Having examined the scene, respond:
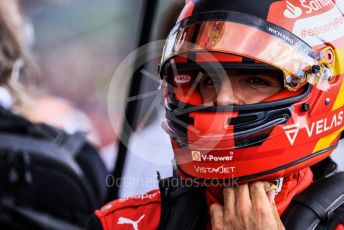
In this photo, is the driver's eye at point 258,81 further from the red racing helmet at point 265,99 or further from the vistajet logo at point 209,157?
the vistajet logo at point 209,157

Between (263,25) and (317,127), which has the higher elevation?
(263,25)

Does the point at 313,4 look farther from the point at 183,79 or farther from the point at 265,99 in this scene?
the point at 183,79

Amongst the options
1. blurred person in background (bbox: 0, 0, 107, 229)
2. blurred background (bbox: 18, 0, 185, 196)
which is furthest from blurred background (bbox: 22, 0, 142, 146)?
blurred person in background (bbox: 0, 0, 107, 229)

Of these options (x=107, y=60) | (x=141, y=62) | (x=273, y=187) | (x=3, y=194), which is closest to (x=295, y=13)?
(x=273, y=187)

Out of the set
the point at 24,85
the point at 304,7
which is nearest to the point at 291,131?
the point at 304,7

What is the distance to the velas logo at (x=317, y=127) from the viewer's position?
5.92 ft

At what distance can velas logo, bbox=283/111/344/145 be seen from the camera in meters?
1.80

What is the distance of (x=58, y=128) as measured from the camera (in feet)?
11.1

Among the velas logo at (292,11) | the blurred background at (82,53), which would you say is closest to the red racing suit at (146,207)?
the velas logo at (292,11)

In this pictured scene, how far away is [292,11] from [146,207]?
0.64 metres

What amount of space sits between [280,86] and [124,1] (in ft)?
6.61

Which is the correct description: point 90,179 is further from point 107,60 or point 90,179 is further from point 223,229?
point 223,229

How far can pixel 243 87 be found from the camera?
6.04ft

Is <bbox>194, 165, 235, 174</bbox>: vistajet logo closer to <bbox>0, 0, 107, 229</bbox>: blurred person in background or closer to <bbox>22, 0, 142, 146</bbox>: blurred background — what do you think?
<bbox>0, 0, 107, 229</bbox>: blurred person in background
